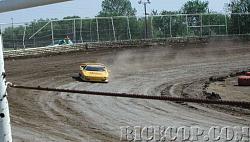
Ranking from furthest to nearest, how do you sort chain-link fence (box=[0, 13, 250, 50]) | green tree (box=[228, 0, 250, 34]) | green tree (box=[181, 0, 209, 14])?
green tree (box=[181, 0, 209, 14])
green tree (box=[228, 0, 250, 34])
chain-link fence (box=[0, 13, 250, 50])

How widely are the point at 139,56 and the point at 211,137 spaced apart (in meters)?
25.8

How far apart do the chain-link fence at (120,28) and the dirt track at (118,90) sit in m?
3.72

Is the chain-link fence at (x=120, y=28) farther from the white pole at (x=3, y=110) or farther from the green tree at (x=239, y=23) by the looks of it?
the white pole at (x=3, y=110)

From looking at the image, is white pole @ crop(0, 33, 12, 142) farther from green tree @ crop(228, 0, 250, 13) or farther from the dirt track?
green tree @ crop(228, 0, 250, 13)

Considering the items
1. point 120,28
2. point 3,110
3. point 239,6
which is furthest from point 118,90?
point 239,6

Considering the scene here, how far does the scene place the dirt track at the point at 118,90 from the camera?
37.7 ft

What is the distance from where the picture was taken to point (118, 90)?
21406mm

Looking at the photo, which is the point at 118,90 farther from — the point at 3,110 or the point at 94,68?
the point at 3,110

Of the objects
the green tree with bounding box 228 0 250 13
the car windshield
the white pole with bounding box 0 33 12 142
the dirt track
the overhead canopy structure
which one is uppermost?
the green tree with bounding box 228 0 250 13

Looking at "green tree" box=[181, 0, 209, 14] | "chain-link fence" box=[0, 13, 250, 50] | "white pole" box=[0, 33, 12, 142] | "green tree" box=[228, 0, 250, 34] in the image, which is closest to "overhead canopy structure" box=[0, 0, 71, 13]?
"white pole" box=[0, 33, 12, 142]

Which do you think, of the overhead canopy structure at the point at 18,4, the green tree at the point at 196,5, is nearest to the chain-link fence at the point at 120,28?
the overhead canopy structure at the point at 18,4

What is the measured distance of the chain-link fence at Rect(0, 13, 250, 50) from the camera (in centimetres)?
3538

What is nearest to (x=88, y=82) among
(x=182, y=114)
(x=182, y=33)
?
(x=182, y=114)

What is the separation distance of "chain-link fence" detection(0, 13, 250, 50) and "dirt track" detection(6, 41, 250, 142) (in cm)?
372
